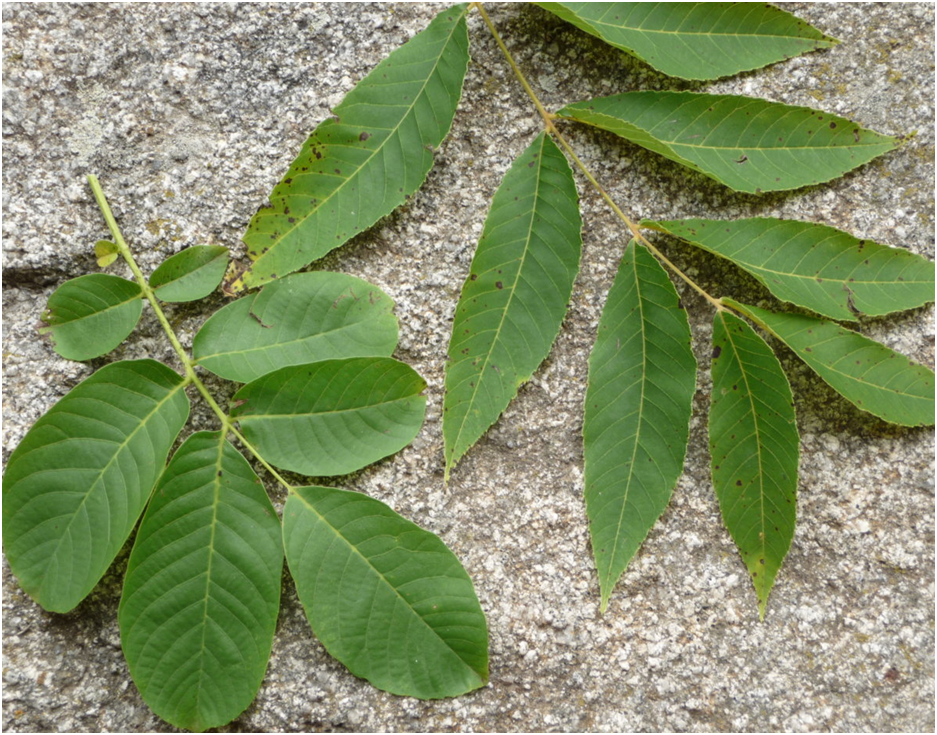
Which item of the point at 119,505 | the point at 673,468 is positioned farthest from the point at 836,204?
the point at 119,505

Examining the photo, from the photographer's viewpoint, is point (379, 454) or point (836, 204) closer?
point (379, 454)

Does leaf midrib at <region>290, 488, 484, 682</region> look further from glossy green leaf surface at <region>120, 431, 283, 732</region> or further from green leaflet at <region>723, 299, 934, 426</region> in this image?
green leaflet at <region>723, 299, 934, 426</region>

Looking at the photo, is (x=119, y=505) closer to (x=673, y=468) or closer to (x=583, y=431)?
(x=583, y=431)

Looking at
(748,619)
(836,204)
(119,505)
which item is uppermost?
(836,204)

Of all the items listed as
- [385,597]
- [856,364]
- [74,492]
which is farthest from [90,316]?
[856,364]

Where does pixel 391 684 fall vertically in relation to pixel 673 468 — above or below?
below

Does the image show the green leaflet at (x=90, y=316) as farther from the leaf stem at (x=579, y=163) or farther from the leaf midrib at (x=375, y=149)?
the leaf stem at (x=579, y=163)

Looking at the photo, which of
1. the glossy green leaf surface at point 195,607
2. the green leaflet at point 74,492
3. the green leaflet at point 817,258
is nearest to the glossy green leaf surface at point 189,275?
the green leaflet at point 74,492
